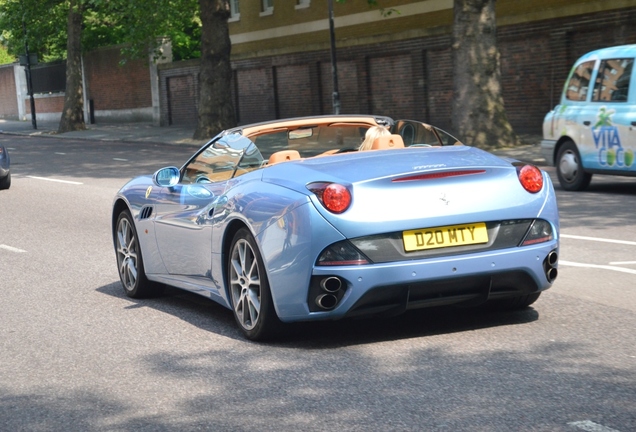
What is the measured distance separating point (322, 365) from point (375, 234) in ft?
2.37

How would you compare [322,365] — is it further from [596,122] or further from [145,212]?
[596,122]

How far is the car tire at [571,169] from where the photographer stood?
15.8m

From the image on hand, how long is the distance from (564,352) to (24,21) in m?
45.1

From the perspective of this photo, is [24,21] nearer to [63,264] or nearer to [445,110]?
[445,110]

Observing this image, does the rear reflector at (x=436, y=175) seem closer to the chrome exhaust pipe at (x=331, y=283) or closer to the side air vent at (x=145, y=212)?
the chrome exhaust pipe at (x=331, y=283)

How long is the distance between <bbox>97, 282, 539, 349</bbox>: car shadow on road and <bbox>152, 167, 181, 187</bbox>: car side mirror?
2.91ft

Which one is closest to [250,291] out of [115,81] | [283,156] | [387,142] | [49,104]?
[283,156]

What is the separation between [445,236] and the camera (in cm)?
621

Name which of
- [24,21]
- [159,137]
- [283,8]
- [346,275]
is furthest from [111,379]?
[24,21]

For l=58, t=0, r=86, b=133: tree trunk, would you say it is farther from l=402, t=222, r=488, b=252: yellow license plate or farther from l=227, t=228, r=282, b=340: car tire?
l=402, t=222, r=488, b=252: yellow license plate

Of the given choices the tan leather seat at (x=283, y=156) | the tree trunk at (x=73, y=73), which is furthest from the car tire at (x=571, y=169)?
the tree trunk at (x=73, y=73)

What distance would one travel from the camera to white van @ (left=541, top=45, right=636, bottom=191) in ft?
48.5

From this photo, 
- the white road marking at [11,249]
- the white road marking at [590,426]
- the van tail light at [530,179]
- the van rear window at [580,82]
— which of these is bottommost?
the white road marking at [11,249]

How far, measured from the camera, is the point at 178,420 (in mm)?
5043
